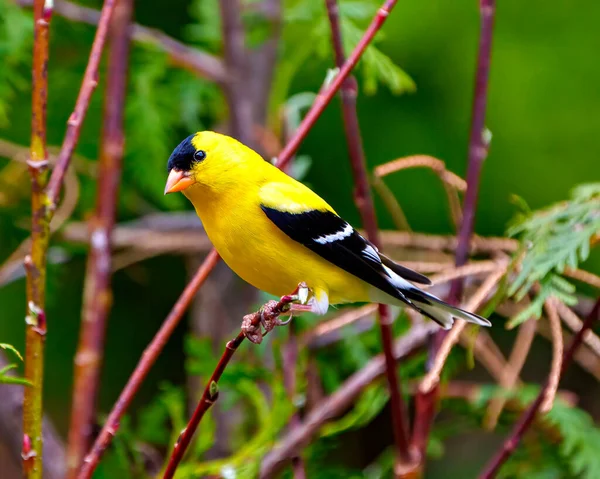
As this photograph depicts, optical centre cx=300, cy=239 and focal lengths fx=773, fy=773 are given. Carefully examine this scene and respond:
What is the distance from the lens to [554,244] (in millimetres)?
1033

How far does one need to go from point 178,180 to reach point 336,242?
0.24m

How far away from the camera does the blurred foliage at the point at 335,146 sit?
1.61 meters

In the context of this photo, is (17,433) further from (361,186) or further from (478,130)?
(478,130)

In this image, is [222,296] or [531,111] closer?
[222,296]

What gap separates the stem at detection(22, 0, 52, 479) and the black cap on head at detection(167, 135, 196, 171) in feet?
0.73

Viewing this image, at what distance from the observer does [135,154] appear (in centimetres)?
194

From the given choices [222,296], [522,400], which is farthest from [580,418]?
[222,296]

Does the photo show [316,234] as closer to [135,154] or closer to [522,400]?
[522,400]

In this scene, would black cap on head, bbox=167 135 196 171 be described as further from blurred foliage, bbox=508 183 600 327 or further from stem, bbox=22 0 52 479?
blurred foliage, bbox=508 183 600 327

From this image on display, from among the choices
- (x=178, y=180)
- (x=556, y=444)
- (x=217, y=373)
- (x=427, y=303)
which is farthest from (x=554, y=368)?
(x=556, y=444)

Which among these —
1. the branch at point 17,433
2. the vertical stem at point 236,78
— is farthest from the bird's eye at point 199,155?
the vertical stem at point 236,78

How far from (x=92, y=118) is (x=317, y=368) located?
2.97 feet

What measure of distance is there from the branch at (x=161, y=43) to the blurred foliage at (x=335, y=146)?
0.10ft

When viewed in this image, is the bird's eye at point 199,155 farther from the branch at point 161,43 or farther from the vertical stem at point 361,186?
the branch at point 161,43
